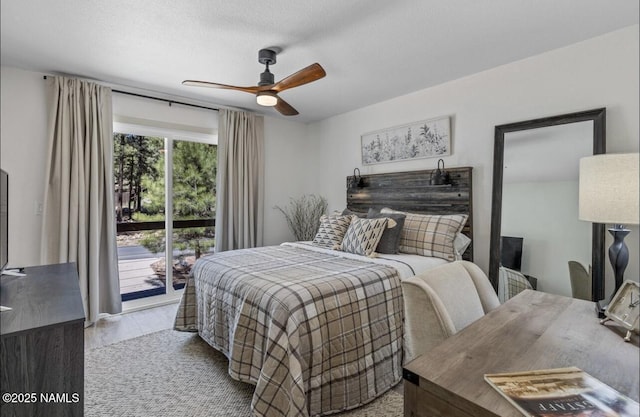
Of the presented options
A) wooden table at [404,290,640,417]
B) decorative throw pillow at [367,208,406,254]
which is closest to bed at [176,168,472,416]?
decorative throw pillow at [367,208,406,254]

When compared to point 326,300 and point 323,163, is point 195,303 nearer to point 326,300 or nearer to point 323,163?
point 326,300

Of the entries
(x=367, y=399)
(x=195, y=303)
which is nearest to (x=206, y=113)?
(x=195, y=303)

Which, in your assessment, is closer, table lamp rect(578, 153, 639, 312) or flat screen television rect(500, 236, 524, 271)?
table lamp rect(578, 153, 639, 312)

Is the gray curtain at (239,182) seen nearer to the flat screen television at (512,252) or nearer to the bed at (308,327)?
the bed at (308,327)

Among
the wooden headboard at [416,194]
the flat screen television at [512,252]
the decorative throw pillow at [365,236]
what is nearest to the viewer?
the flat screen television at [512,252]

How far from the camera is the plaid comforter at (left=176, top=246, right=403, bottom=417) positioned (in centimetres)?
149

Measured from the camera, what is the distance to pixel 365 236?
2.59 m

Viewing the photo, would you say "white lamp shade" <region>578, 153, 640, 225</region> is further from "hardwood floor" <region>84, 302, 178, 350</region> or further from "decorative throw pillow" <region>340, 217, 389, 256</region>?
"hardwood floor" <region>84, 302, 178, 350</region>

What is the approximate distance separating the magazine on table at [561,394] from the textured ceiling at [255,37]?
2.98 ft

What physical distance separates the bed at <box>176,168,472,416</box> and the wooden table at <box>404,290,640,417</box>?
2.90 ft

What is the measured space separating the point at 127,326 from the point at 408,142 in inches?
126

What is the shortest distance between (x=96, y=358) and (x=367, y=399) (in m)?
1.90

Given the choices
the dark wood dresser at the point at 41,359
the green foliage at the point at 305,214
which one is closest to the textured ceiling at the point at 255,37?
the dark wood dresser at the point at 41,359

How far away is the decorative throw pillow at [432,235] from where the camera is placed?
249cm
